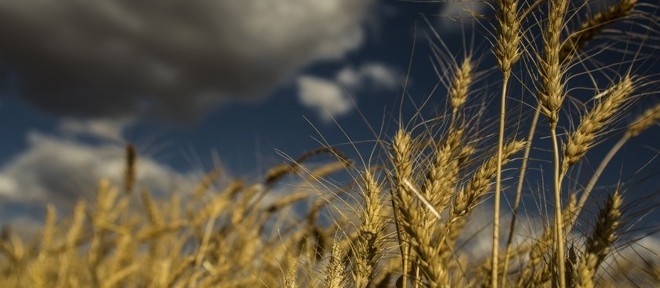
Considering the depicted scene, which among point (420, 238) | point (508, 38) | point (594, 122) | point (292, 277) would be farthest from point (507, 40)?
point (292, 277)

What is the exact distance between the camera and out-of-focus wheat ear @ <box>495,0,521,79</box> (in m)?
1.72

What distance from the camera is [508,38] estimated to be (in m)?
1.75

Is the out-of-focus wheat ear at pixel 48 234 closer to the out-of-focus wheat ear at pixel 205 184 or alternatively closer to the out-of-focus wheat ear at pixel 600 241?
the out-of-focus wheat ear at pixel 205 184

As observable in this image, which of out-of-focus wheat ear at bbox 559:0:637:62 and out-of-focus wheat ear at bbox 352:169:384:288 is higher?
out-of-focus wheat ear at bbox 559:0:637:62

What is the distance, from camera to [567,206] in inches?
69.7

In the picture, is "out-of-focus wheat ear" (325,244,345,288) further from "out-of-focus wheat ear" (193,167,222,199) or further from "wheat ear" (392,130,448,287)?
"out-of-focus wheat ear" (193,167,222,199)

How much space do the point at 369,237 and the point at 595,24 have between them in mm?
1113

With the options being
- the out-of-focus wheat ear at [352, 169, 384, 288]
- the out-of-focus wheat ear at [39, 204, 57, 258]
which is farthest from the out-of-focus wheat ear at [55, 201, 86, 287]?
the out-of-focus wheat ear at [352, 169, 384, 288]

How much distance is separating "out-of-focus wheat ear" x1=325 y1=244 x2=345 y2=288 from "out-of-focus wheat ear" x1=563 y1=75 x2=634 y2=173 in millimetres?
742

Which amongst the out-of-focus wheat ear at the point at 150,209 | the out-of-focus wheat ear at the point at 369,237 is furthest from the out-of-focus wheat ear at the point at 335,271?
the out-of-focus wheat ear at the point at 150,209

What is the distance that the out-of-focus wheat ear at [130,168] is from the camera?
4863mm

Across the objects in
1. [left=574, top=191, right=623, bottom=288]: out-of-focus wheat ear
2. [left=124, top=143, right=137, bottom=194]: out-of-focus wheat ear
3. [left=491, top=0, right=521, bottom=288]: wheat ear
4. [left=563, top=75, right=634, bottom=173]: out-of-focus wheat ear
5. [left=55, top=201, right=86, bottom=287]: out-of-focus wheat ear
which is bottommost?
[left=574, top=191, right=623, bottom=288]: out-of-focus wheat ear

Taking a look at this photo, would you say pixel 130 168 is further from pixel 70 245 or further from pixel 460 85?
pixel 460 85

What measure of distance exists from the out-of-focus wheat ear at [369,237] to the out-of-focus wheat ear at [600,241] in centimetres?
56
